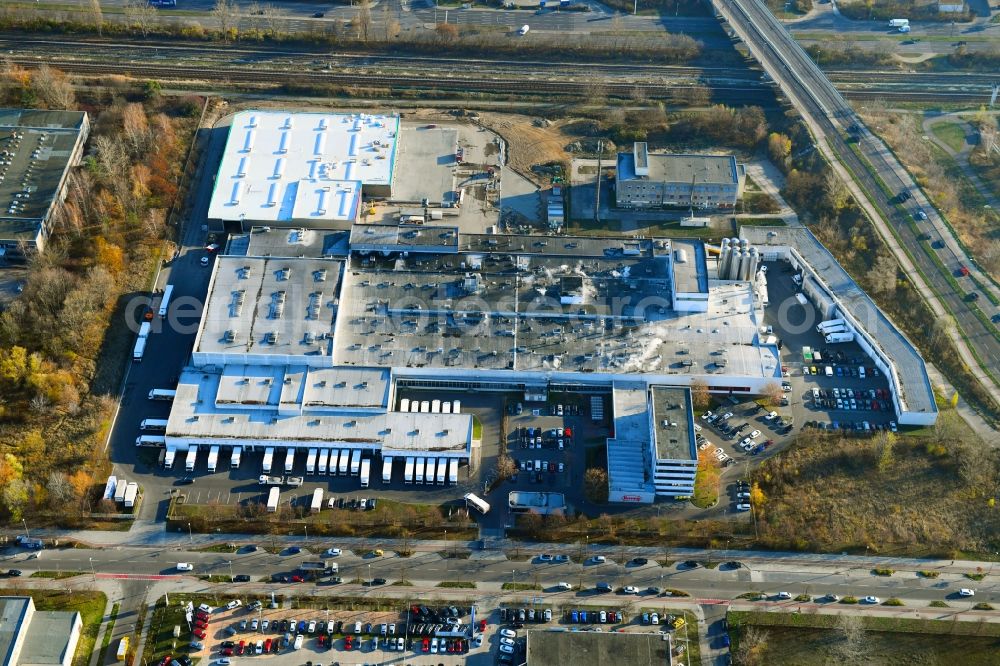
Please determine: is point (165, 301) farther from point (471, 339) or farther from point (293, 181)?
point (471, 339)

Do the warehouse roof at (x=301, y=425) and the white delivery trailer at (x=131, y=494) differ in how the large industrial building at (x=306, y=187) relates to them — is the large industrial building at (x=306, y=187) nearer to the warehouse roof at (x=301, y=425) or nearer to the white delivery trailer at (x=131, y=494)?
the warehouse roof at (x=301, y=425)

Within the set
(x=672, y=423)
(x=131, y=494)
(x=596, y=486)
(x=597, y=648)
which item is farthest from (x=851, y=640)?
(x=131, y=494)

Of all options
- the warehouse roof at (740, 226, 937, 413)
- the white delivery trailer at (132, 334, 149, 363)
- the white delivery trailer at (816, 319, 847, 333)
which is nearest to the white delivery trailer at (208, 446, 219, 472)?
the white delivery trailer at (132, 334, 149, 363)

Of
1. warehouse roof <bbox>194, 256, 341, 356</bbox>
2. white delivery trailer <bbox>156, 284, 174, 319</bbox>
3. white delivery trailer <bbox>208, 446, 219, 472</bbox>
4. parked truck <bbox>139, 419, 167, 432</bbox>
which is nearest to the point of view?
white delivery trailer <bbox>208, 446, 219, 472</bbox>

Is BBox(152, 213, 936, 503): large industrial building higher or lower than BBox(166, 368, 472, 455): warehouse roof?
higher

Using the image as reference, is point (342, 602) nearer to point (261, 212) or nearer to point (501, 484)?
point (501, 484)

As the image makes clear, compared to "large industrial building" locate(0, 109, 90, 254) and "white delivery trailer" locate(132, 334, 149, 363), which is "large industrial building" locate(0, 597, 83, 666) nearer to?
"white delivery trailer" locate(132, 334, 149, 363)

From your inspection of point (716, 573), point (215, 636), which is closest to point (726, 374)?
point (716, 573)
